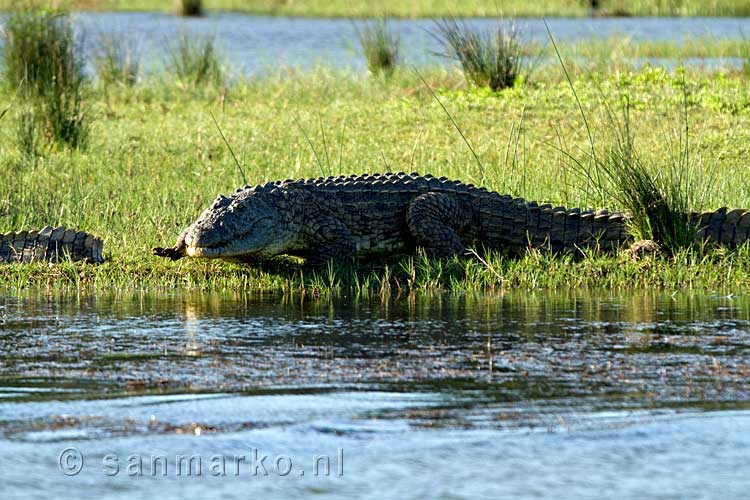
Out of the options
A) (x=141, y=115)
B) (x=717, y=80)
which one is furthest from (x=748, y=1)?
(x=141, y=115)

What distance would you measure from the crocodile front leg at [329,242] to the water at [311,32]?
12.0 meters

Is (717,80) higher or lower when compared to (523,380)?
higher

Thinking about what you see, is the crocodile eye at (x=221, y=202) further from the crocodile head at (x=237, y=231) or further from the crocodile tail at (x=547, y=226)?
the crocodile tail at (x=547, y=226)

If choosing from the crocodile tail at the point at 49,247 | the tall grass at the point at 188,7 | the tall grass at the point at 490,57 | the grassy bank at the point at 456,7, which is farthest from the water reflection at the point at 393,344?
the tall grass at the point at 188,7

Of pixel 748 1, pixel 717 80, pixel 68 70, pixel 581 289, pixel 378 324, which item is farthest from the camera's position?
pixel 748 1

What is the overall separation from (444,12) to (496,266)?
24.5 metres

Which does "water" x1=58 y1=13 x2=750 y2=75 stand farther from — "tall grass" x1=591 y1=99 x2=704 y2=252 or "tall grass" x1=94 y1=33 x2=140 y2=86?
"tall grass" x1=591 y1=99 x2=704 y2=252

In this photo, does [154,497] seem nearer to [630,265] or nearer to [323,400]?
[323,400]

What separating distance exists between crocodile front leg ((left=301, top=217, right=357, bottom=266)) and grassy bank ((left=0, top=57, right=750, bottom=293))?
0.66 ft

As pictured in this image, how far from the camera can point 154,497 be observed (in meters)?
3.86

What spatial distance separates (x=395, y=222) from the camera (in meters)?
8.35

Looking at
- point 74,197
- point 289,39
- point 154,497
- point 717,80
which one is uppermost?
point 289,39

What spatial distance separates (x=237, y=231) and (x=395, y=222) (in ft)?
3.69

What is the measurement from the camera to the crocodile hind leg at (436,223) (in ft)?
26.6
